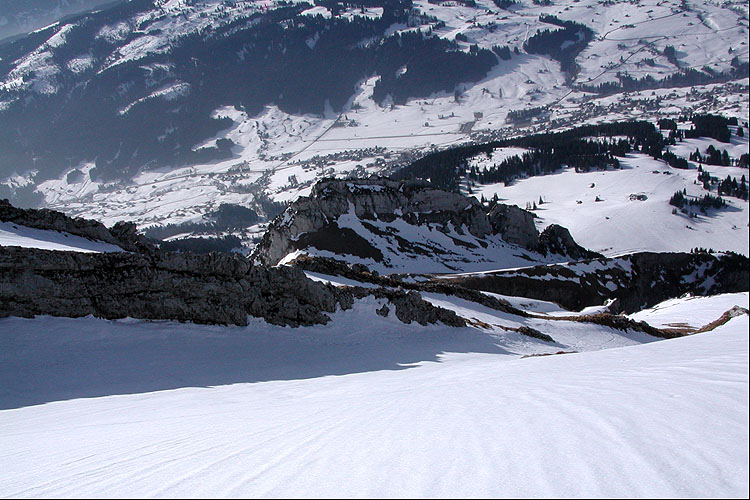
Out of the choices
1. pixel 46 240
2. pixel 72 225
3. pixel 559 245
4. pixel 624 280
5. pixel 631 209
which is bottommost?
pixel 624 280

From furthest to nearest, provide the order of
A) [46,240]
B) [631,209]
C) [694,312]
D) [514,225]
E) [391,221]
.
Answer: [631,209] → [514,225] → [391,221] → [694,312] → [46,240]

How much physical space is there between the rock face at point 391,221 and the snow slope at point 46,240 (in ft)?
136

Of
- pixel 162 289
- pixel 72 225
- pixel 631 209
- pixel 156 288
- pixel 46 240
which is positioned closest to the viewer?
pixel 156 288

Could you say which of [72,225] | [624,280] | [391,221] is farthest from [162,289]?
[624,280]

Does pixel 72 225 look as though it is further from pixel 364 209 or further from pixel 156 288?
pixel 364 209

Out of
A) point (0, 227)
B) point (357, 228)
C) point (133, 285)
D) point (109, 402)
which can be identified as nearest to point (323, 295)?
point (133, 285)

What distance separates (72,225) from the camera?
2931cm

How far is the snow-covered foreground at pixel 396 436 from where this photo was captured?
4.05 m

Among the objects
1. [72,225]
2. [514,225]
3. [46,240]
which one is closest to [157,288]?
[46,240]

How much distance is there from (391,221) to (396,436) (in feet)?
260

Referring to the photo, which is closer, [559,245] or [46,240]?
[46,240]

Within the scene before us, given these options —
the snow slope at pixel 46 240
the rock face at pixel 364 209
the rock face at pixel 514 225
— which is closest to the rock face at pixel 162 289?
the snow slope at pixel 46 240

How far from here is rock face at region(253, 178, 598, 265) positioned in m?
72.4

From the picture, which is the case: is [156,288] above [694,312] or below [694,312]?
above
